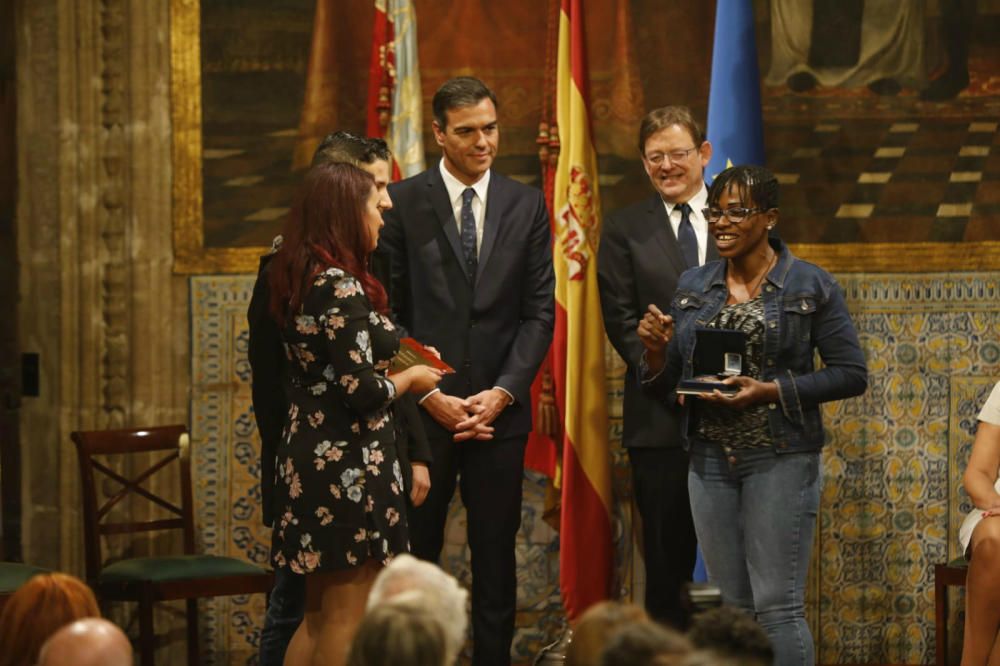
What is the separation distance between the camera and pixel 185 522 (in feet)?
16.6

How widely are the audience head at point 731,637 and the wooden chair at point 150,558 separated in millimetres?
2908

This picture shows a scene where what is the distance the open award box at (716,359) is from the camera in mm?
3666

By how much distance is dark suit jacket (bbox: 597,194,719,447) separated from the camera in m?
4.37

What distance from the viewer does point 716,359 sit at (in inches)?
145

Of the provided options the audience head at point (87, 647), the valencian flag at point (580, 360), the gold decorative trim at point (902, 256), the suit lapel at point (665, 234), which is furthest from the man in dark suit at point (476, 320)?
the audience head at point (87, 647)

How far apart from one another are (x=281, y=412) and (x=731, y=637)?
2.02 metres

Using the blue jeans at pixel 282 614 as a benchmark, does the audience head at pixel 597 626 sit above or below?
above

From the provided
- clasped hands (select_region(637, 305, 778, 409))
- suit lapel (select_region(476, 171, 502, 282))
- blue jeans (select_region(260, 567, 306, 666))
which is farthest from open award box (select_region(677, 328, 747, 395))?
blue jeans (select_region(260, 567, 306, 666))

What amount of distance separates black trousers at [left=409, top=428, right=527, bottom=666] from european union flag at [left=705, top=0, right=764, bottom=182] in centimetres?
135

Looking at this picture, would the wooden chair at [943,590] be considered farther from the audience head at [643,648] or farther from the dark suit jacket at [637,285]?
the audience head at [643,648]

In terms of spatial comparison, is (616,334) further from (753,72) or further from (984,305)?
(984,305)

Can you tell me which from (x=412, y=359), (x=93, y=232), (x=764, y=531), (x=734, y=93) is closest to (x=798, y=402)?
(x=764, y=531)

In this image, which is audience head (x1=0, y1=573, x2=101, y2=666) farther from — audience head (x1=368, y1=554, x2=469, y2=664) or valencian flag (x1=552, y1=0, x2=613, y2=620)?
valencian flag (x1=552, y1=0, x2=613, y2=620)

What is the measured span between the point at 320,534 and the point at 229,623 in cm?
213
